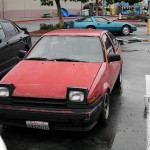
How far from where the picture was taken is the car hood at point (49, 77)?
15.9 ft

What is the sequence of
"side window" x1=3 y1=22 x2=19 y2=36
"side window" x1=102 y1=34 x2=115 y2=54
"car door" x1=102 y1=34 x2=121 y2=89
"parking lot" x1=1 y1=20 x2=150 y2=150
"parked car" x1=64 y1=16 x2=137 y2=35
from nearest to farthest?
"parking lot" x1=1 y1=20 x2=150 y2=150 → "car door" x1=102 y1=34 x2=121 y2=89 → "side window" x1=102 y1=34 x2=115 y2=54 → "side window" x1=3 y1=22 x2=19 y2=36 → "parked car" x1=64 y1=16 x2=137 y2=35

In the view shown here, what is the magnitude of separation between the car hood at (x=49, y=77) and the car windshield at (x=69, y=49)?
233 millimetres

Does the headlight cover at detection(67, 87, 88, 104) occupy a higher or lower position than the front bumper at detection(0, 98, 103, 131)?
higher

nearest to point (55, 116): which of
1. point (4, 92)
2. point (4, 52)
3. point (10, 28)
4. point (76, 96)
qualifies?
point (76, 96)

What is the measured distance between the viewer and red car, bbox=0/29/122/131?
4.69m

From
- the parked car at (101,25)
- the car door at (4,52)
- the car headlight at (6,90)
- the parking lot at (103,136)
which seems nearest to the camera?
the parking lot at (103,136)

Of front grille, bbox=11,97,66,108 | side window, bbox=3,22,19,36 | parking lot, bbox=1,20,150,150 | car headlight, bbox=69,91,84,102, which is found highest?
side window, bbox=3,22,19,36

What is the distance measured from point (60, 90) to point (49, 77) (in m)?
0.48

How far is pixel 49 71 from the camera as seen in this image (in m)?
5.48

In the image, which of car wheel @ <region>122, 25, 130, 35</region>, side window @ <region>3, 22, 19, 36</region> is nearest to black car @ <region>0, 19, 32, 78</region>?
side window @ <region>3, 22, 19, 36</region>

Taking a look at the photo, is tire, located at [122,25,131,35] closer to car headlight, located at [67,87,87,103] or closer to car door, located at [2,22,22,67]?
car door, located at [2,22,22,67]

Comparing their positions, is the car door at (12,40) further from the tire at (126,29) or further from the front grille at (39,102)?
the tire at (126,29)

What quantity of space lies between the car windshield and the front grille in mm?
1400

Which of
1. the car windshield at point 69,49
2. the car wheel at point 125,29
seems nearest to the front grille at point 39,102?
the car windshield at point 69,49
